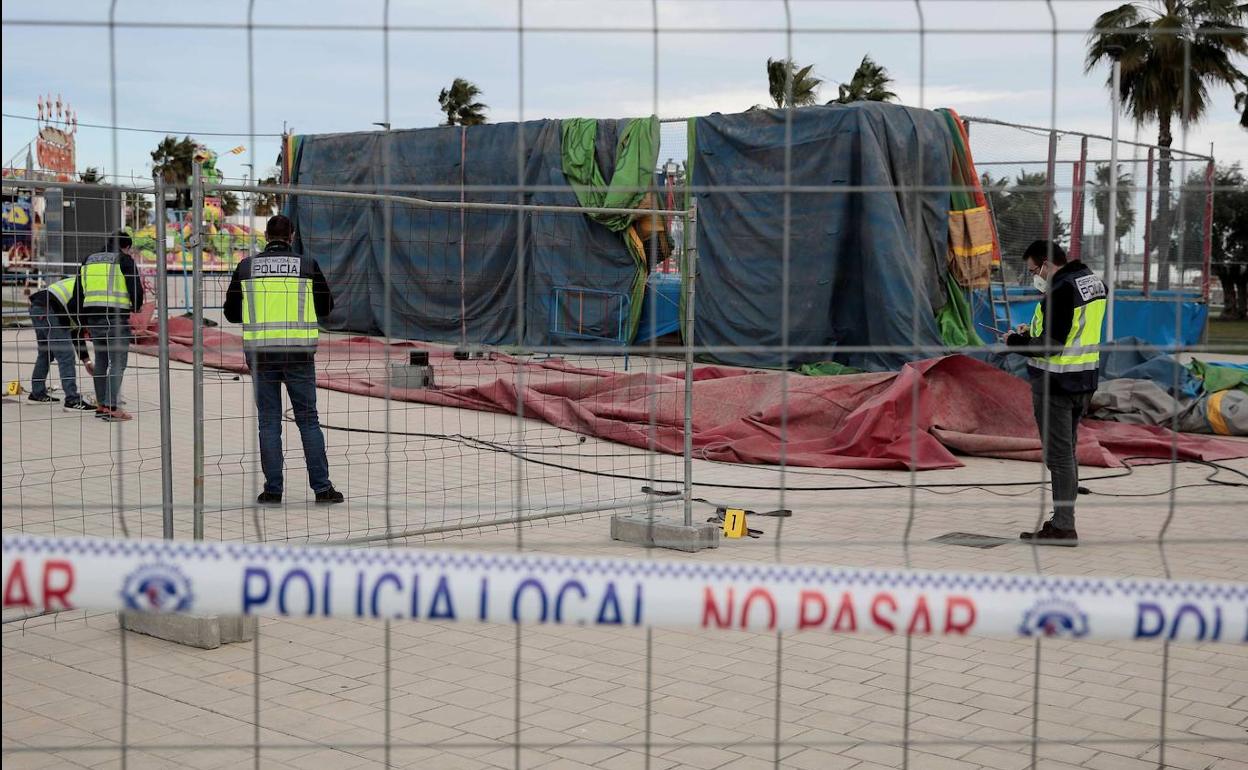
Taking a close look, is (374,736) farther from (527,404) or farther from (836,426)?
(527,404)

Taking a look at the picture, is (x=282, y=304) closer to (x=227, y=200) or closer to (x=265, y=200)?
(x=265, y=200)

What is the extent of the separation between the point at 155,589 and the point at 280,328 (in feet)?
18.2

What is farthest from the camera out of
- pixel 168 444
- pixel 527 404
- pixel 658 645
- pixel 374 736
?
pixel 527 404

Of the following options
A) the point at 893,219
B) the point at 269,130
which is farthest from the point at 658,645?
the point at 893,219

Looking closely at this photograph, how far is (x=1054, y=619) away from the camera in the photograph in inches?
99.4

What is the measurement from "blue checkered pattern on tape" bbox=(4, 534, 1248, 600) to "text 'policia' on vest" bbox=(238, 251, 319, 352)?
5297 mm

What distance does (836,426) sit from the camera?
1120cm

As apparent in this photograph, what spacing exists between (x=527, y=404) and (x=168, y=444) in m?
7.31

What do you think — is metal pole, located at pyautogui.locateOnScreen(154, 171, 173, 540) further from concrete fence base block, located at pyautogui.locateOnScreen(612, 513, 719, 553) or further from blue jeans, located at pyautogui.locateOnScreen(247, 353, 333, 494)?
concrete fence base block, located at pyautogui.locateOnScreen(612, 513, 719, 553)

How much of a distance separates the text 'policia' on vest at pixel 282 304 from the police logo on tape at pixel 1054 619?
19.2ft

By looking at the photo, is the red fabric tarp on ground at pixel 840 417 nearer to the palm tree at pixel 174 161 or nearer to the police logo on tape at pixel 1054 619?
the palm tree at pixel 174 161

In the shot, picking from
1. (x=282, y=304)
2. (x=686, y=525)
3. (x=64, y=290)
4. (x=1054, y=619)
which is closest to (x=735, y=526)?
(x=686, y=525)

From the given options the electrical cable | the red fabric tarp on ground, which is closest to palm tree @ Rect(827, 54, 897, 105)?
the electrical cable

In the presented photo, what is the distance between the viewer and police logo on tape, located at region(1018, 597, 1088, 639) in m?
2.51
